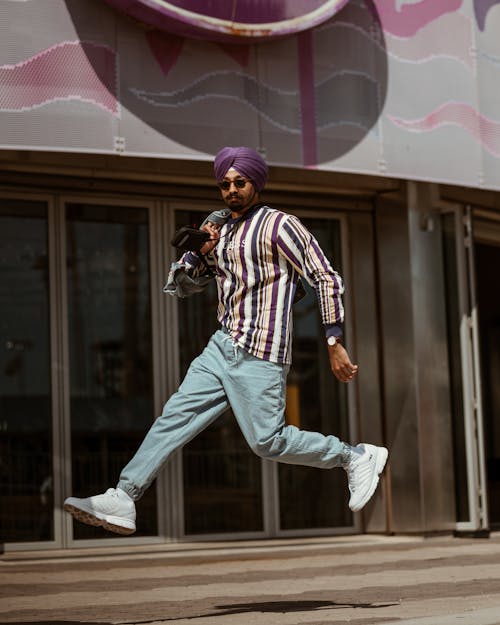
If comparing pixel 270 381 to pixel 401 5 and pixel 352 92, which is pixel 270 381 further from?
pixel 401 5

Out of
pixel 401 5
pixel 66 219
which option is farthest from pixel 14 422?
pixel 401 5

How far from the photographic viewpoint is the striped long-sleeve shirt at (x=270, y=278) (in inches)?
227

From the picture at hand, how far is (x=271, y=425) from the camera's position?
5730 millimetres

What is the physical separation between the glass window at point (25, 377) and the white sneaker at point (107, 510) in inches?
201

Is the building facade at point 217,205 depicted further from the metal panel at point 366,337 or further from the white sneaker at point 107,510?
the white sneaker at point 107,510

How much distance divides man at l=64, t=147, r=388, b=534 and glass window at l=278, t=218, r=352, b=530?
5.84m

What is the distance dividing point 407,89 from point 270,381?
558 centimetres

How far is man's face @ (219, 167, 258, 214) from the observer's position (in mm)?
5840

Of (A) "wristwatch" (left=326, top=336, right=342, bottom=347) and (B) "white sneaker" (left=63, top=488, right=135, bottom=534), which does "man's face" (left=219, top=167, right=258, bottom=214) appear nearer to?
(A) "wristwatch" (left=326, top=336, right=342, bottom=347)

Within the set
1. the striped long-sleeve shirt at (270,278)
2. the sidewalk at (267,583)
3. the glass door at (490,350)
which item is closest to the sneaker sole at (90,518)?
the sidewalk at (267,583)

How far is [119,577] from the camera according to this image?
850 centimetres

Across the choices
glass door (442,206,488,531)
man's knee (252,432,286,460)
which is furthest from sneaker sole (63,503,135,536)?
glass door (442,206,488,531)

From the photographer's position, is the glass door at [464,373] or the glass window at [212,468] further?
the glass door at [464,373]

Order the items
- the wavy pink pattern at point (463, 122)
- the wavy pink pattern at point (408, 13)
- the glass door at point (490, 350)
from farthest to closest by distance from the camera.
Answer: the glass door at point (490, 350) → the wavy pink pattern at point (463, 122) → the wavy pink pattern at point (408, 13)
